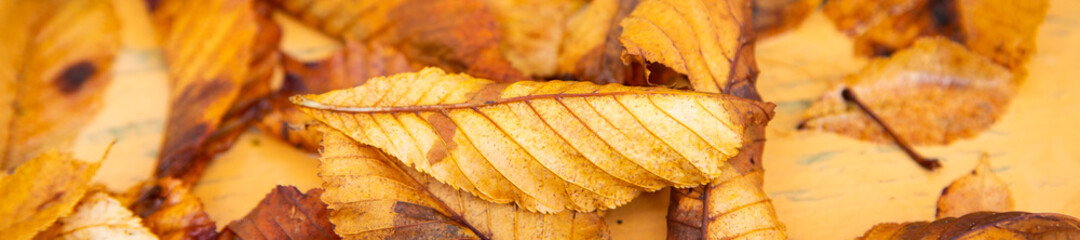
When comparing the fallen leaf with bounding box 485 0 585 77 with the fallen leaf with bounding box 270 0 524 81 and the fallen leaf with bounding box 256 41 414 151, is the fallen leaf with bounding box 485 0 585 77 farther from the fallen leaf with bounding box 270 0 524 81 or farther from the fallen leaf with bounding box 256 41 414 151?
the fallen leaf with bounding box 256 41 414 151

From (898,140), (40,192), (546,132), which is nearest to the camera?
(546,132)

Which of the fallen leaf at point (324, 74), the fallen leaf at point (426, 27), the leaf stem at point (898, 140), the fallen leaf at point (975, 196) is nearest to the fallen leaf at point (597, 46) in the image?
the fallen leaf at point (426, 27)

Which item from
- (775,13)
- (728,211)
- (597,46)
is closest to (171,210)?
(597,46)

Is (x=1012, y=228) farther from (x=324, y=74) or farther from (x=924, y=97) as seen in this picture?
(x=324, y=74)

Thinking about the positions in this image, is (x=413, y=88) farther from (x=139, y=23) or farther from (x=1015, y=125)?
(x=1015, y=125)

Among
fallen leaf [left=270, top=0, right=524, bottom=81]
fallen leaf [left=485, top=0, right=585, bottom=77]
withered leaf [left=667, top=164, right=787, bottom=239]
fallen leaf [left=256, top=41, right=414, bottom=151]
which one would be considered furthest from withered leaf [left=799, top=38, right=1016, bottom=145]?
fallen leaf [left=256, top=41, right=414, bottom=151]

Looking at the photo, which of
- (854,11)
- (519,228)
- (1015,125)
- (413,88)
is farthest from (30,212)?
(1015,125)
